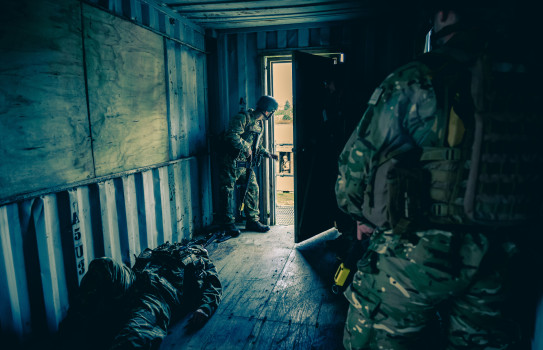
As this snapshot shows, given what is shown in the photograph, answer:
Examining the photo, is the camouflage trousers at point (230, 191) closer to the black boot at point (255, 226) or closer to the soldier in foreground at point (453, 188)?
the black boot at point (255, 226)

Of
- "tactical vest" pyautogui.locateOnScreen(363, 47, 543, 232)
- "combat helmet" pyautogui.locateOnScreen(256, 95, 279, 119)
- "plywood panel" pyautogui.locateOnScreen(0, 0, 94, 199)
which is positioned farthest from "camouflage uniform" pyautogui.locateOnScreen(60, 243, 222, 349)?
"combat helmet" pyautogui.locateOnScreen(256, 95, 279, 119)

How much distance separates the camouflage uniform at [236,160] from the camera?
4.16m

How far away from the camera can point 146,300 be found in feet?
6.91

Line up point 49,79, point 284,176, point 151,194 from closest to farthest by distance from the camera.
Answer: point 49,79
point 151,194
point 284,176

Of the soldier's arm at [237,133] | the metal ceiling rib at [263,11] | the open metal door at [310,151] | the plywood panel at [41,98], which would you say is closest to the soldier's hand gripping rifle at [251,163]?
the soldier's arm at [237,133]

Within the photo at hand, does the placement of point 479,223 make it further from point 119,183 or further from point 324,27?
point 324,27

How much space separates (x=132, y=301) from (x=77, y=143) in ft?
4.16

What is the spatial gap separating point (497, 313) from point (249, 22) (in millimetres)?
3992

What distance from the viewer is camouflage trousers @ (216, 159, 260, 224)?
172 inches

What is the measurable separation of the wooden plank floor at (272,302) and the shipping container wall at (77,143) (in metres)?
0.94

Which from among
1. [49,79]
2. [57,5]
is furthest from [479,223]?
[57,5]

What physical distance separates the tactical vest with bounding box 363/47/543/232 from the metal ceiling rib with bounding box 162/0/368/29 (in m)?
2.69

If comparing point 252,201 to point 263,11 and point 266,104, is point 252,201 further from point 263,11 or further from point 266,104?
point 263,11

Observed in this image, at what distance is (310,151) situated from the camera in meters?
3.74
